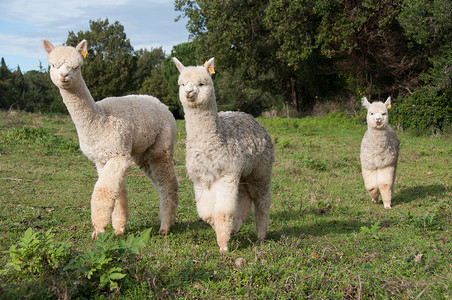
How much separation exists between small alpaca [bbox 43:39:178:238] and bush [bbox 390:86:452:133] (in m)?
15.0

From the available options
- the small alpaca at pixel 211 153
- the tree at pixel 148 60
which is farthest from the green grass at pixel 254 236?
the tree at pixel 148 60

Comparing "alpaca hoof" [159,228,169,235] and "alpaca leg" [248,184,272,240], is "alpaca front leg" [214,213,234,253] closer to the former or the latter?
"alpaca leg" [248,184,272,240]

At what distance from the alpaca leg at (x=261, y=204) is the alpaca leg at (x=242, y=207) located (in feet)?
0.32

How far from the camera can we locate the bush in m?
19.3

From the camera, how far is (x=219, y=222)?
201 inches

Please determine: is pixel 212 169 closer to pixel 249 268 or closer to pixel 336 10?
pixel 249 268

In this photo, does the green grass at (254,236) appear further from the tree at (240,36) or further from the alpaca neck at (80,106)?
the tree at (240,36)

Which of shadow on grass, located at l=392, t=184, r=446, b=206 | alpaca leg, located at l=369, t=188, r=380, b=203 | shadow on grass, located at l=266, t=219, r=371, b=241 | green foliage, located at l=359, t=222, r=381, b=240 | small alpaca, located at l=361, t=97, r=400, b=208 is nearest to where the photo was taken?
green foliage, located at l=359, t=222, r=381, b=240

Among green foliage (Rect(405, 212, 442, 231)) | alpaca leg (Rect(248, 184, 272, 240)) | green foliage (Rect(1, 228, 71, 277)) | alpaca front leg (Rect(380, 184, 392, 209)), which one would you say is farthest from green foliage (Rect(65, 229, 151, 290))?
alpaca front leg (Rect(380, 184, 392, 209))

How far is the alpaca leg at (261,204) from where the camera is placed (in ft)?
19.5

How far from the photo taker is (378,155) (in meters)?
8.87

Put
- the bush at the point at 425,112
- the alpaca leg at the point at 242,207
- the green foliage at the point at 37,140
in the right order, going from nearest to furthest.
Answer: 1. the alpaca leg at the point at 242,207
2. the green foliage at the point at 37,140
3. the bush at the point at 425,112

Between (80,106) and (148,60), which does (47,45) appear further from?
(148,60)

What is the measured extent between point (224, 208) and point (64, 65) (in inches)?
101
